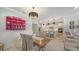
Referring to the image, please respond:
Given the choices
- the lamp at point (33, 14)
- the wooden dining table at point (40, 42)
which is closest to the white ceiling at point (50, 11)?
the lamp at point (33, 14)

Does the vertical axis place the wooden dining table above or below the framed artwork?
below

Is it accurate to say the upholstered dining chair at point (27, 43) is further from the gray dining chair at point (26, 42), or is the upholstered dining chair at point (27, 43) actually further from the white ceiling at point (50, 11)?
the white ceiling at point (50, 11)

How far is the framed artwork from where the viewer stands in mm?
1650

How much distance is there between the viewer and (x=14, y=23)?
168 centimetres

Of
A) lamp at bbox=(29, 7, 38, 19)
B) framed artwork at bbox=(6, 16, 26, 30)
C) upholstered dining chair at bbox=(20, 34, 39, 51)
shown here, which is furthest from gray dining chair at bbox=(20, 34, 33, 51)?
lamp at bbox=(29, 7, 38, 19)

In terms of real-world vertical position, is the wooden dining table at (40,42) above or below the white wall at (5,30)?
below

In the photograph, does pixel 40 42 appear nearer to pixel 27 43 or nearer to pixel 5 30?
pixel 27 43

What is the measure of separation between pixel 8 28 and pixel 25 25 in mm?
283

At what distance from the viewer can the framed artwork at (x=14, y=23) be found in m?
1.65

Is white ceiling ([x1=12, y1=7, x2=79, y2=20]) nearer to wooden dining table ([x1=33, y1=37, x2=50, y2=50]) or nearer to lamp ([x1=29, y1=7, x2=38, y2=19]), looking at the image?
lamp ([x1=29, y1=7, x2=38, y2=19])

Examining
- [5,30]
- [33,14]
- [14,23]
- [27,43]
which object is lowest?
[27,43]

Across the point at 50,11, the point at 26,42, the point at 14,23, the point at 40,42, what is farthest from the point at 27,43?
the point at 50,11
